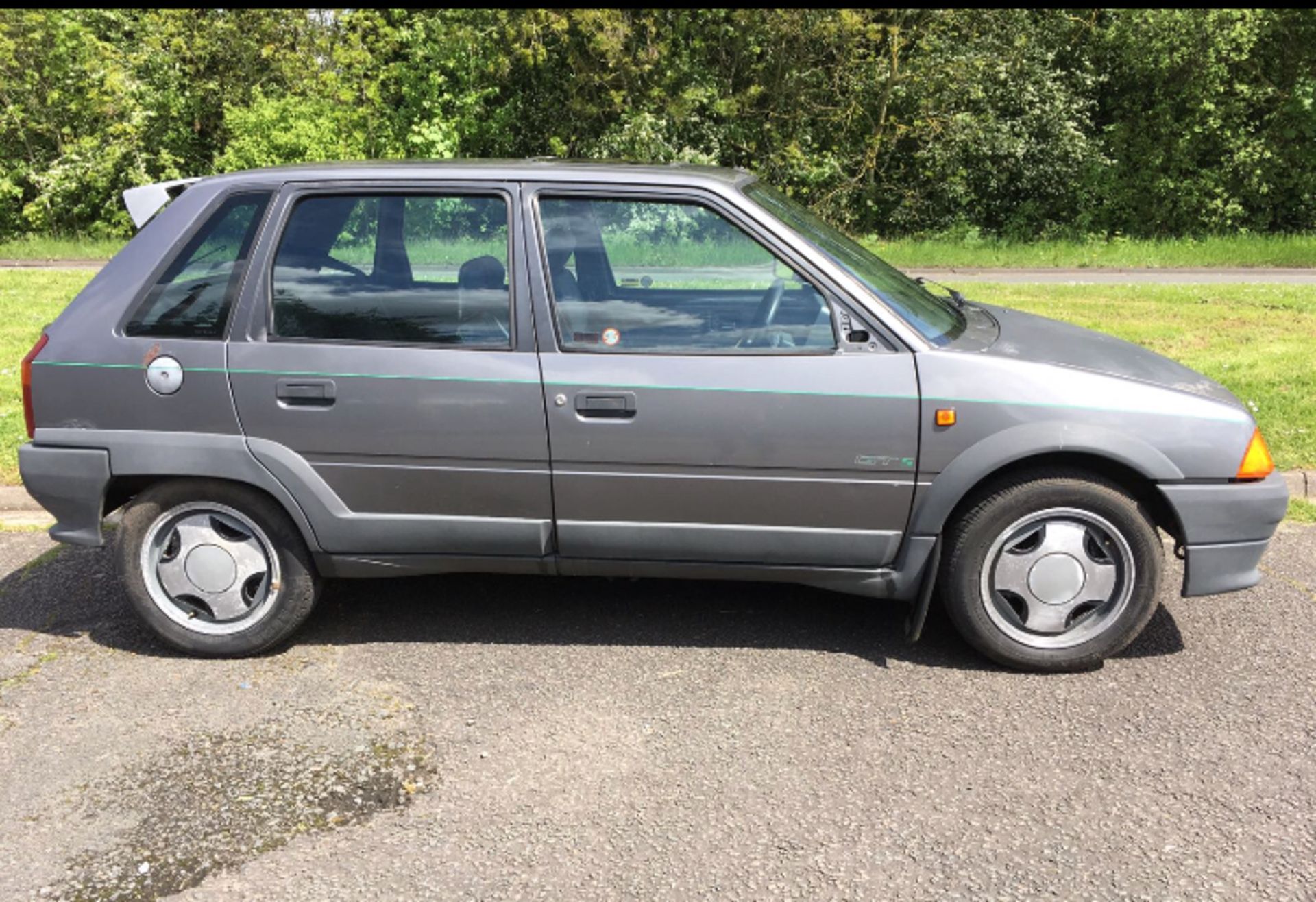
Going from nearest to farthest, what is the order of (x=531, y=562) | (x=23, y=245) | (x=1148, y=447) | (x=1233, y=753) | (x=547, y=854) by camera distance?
(x=547, y=854) → (x=1233, y=753) → (x=1148, y=447) → (x=531, y=562) → (x=23, y=245)

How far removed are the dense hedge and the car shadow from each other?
1521 cm

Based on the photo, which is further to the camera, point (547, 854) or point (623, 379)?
point (623, 379)

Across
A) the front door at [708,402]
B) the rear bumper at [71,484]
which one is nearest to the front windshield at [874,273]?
the front door at [708,402]

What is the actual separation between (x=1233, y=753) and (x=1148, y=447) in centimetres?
102

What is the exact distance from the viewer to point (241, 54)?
73.0 feet

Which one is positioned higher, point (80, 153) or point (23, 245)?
point (80, 153)

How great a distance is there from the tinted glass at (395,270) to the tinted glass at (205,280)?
0.16 m

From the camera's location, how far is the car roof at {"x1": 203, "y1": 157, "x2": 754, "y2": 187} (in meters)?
4.27

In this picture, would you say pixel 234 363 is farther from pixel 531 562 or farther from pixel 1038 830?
pixel 1038 830

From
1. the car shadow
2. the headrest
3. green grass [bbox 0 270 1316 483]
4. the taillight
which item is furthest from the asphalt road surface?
green grass [bbox 0 270 1316 483]

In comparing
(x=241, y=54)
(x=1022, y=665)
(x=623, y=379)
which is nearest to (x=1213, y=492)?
(x=1022, y=665)

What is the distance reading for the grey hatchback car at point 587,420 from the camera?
4059mm

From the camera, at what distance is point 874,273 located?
4430 millimetres

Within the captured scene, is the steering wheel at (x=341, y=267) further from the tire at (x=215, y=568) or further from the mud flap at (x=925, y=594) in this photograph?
the mud flap at (x=925, y=594)
